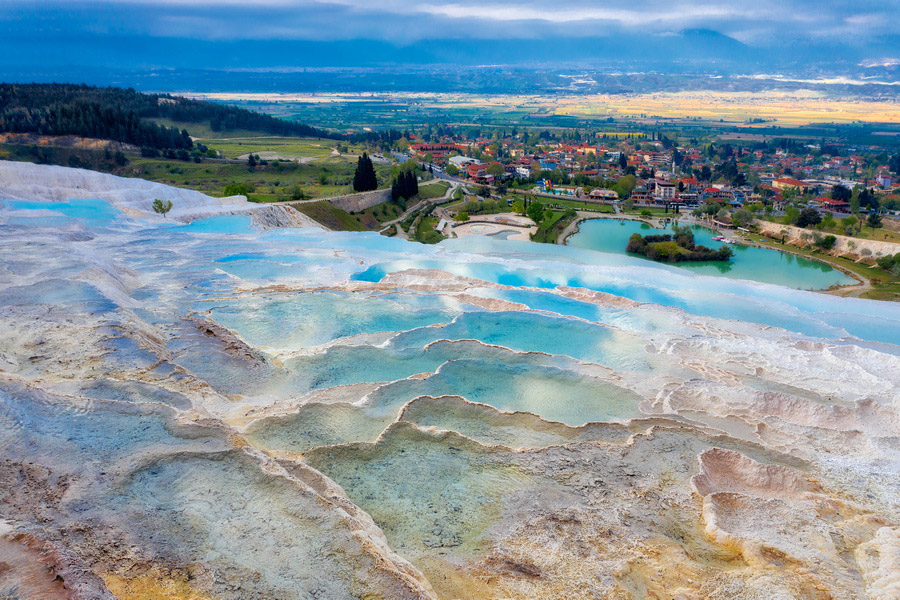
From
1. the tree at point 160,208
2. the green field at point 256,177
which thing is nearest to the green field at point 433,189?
the green field at point 256,177

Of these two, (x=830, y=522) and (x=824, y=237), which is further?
(x=824, y=237)

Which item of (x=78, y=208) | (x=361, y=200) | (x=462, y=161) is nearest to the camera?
(x=78, y=208)

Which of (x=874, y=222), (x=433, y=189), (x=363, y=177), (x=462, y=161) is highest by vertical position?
(x=462, y=161)

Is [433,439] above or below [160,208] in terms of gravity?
below

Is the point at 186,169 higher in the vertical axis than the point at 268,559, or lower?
higher

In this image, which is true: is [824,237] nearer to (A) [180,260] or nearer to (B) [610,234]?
(B) [610,234]

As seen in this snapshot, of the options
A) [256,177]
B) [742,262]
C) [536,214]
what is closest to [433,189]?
[536,214]

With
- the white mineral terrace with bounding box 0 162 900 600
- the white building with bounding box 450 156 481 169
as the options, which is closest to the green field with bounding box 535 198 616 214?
the white building with bounding box 450 156 481 169

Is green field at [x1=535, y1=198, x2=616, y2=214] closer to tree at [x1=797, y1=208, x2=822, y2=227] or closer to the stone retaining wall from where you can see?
tree at [x1=797, y1=208, x2=822, y2=227]

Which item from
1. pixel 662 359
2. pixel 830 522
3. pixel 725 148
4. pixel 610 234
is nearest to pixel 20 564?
pixel 830 522

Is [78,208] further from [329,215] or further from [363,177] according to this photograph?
[363,177]

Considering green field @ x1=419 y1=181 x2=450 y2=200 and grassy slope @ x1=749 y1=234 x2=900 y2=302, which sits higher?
green field @ x1=419 y1=181 x2=450 y2=200
